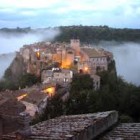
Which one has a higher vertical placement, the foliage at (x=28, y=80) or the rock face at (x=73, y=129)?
the rock face at (x=73, y=129)

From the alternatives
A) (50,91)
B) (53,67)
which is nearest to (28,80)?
(53,67)

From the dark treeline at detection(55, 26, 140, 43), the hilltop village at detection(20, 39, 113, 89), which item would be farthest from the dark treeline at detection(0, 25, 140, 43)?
the hilltop village at detection(20, 39, 113, 89)

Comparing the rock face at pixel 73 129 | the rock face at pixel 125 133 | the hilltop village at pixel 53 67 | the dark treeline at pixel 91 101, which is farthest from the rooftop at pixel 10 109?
the hilltop village at pixel 53 67

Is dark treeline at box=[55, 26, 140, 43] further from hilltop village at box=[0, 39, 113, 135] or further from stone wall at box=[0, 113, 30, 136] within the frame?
stone wall at box=[0, 113, 30, 136]

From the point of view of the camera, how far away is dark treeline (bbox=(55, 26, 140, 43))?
4023 inches

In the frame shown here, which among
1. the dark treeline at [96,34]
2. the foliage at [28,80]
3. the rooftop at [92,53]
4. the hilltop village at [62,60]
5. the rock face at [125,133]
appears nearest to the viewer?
the rock face at [125,133]

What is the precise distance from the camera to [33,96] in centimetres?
4400

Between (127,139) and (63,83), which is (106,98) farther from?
(127,139)

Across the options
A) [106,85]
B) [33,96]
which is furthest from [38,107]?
[106,85]

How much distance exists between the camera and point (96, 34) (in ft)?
357

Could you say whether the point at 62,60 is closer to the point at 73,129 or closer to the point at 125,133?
the point at 125,133

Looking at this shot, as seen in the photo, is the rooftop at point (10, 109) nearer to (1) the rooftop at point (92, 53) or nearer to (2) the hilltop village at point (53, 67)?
(2) the hilltop village at point (53, 67)

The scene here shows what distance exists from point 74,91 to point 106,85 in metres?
4.94

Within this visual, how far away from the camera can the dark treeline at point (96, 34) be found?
10219 cm
